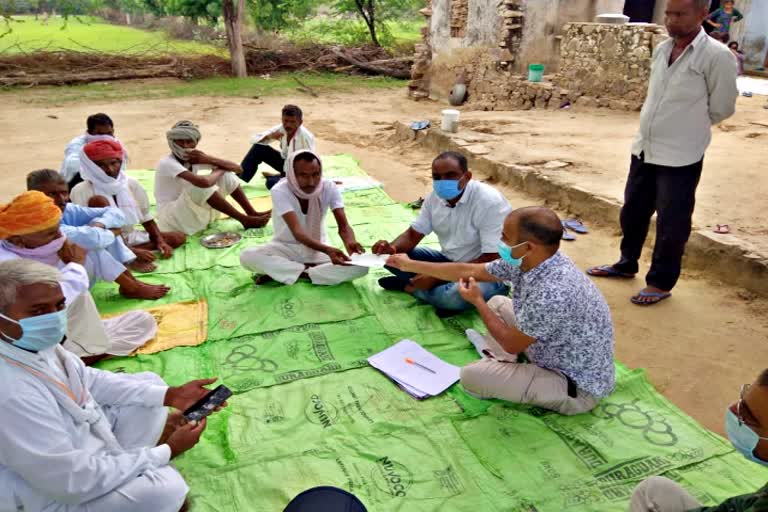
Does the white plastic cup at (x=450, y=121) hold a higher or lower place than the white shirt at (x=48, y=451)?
higher

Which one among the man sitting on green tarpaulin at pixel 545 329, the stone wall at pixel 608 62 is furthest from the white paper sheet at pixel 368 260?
the stone wall at pixel 608 62

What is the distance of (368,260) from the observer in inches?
151

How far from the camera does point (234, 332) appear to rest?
→ 11.6 feet

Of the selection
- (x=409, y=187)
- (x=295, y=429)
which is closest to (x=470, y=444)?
(x=295, y=429)

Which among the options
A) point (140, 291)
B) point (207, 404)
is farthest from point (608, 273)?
point (140, 291)

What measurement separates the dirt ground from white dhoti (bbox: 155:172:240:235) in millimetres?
2375

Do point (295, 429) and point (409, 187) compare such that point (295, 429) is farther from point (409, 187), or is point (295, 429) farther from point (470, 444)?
point (409, 187)

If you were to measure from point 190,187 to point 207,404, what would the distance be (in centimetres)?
298

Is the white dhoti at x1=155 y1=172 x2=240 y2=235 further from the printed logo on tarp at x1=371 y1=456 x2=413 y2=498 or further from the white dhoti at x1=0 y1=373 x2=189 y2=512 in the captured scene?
the printed logo on tarp at x1=371 y1=456 x2=413 y2=498

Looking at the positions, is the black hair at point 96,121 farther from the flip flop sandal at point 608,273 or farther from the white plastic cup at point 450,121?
the white plastic cup at point 450,121

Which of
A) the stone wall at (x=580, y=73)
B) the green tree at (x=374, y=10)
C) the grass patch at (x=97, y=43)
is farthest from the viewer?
the green tree at (x=374, y=10)

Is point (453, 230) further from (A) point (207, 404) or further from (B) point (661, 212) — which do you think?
(A) point (207, 404)

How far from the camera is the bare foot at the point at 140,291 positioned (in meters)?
3.88

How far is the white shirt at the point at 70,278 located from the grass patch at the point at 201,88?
→ 11217 mm
